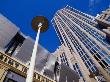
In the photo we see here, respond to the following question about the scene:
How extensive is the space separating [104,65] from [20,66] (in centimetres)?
1728

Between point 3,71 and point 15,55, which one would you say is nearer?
point 3,71

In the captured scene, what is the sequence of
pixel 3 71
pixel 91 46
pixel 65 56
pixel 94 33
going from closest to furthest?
pixel 3 71
pixel 91 46
pixel 94 33
pixel 65 56

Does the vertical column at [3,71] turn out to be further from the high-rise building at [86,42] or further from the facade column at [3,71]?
the high-rise building at [86,42]

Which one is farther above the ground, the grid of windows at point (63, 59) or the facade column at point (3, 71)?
the grid of windows at point (63, 59)

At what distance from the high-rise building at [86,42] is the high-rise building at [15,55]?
10146 millimetres

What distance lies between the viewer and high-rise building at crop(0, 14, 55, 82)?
1202cm

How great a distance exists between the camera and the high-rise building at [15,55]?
12023mm

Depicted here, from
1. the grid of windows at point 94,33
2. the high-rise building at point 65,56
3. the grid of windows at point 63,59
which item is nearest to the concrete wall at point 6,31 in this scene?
the grid of windows at point 94,33

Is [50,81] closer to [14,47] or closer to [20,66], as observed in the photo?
[20,66]

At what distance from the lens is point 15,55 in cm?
1420

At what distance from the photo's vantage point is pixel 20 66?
496 inches

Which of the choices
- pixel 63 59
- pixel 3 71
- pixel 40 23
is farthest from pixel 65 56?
pixel 40 23

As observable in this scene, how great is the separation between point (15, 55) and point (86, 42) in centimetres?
2592

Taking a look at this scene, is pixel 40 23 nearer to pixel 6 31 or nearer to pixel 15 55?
pixel 15 55
